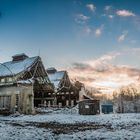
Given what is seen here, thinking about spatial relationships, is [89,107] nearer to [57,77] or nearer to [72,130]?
[72,130]

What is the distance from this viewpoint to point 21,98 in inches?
1321

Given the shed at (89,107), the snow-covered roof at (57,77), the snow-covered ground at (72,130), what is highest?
the snow-covered roof at (57,77)

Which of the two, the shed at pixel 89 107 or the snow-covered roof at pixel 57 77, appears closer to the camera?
the shed at pixel 89 107

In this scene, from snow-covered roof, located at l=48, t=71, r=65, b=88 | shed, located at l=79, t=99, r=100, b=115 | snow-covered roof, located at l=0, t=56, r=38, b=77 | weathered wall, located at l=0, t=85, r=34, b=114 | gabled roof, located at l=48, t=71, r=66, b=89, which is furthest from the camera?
snow-covered roof, located at l=48, t=71, r=65, b=88

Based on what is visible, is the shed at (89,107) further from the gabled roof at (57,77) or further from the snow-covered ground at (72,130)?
the gabled roof at (57,77)

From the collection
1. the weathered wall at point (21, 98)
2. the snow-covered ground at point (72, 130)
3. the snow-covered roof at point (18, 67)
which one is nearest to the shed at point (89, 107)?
the weathered wall at point (21, 98)

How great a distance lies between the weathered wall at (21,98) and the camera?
33406 millimetres

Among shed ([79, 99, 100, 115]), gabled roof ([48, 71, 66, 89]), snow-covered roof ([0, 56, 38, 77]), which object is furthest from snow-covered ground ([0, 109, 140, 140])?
gabled roof ([48, 71, 66, 89])

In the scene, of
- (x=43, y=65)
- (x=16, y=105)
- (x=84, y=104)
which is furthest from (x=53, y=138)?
(x=43, y=65)

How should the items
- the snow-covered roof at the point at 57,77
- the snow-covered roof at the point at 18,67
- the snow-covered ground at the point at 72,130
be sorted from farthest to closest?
the snow-covered roof at the point at 57,77, the snow-covered roof at the point at 18,67, the snow-covered ground at the point at 72,130

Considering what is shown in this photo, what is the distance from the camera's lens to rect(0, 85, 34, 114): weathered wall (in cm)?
3341

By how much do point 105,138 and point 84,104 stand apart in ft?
72.2

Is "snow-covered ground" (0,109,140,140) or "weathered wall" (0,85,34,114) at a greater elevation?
"weathered wall" (0,85,34,114)

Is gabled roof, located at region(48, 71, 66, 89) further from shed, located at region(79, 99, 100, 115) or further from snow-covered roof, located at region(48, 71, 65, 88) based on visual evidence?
shed, located at region(79, 99, 100, 115)
